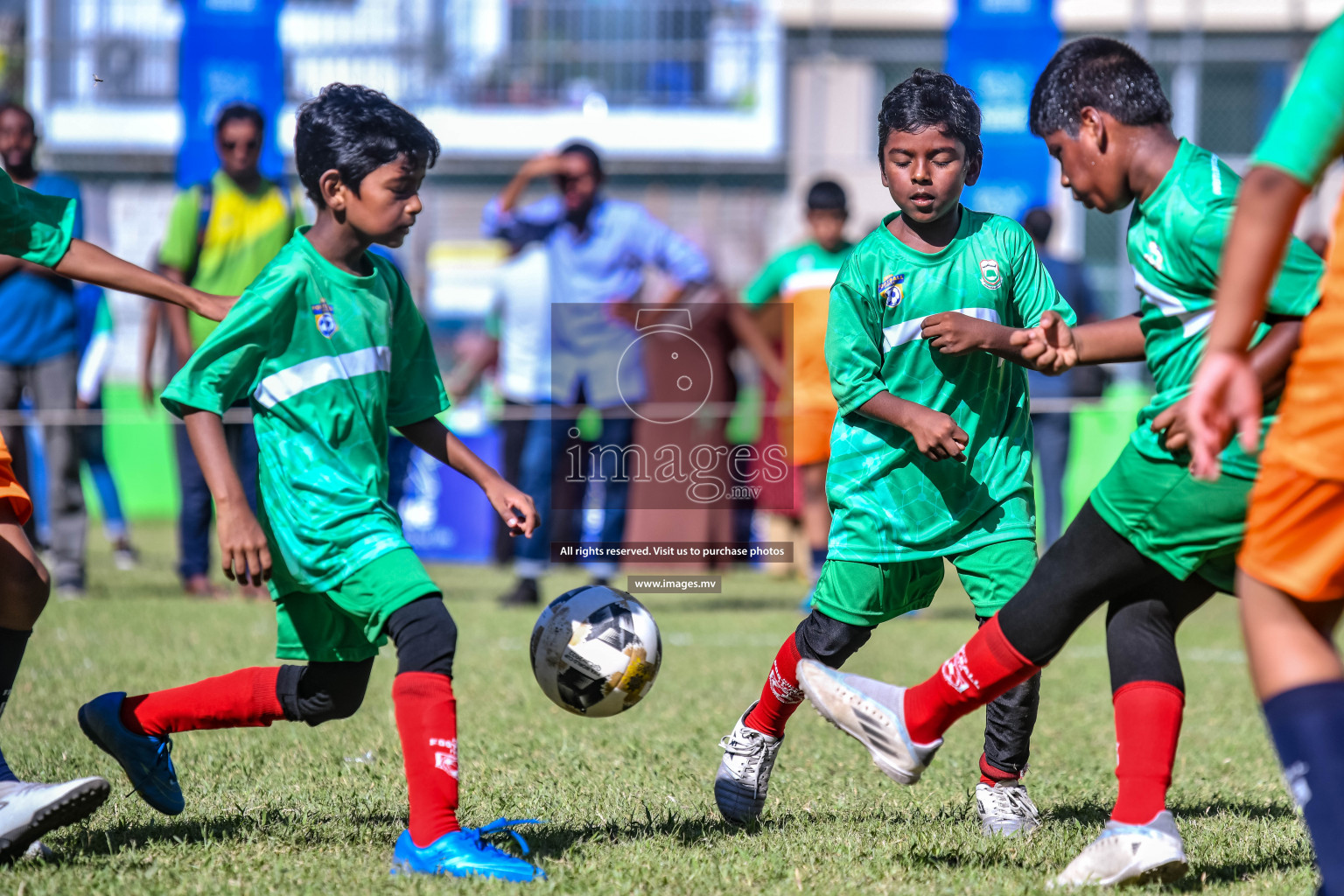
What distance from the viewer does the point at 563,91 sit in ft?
59.0

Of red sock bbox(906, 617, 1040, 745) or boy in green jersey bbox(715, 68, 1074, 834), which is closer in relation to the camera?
red sock bbox(906, 617, 1040, 745)

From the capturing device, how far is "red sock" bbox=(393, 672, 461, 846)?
126 inches

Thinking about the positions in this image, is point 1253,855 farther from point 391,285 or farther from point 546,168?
point 546,168

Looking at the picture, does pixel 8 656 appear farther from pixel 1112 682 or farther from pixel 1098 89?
pixel 1098 89

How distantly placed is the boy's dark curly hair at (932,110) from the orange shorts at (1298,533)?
4.96 ft

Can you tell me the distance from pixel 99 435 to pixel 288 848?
7900mm

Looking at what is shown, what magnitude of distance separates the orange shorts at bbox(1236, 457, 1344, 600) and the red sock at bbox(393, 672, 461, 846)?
1.69 metres

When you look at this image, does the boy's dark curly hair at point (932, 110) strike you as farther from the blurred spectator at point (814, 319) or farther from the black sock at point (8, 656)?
the blurred spectator at point (814, 319)

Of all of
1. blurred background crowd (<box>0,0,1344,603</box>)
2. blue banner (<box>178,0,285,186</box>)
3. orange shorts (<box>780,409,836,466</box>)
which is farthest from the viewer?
blue banner (<box>178,0,285,186</box>)

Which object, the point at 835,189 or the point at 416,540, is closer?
the point at 835,189

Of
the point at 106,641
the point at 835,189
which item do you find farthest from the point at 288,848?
the point at 835,189

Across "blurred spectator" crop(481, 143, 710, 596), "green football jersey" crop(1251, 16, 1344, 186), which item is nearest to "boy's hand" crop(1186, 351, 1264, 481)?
"green football jersey" crop(1251, 16, 1344, 186)

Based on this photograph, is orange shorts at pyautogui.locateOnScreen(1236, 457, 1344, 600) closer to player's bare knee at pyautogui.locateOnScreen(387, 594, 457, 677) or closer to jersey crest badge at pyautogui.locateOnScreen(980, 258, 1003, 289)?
jersey crest badge at pyautogui.locateOnScreen(980, 258, 1003, 289)

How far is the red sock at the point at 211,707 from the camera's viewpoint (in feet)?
12.1
